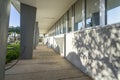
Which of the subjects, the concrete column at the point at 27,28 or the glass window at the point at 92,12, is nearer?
the glass window at the point at 92,12

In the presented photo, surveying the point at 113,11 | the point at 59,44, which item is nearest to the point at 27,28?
the point at 59,44

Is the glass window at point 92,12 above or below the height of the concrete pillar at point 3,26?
above

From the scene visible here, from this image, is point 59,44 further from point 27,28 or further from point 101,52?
point 101,52

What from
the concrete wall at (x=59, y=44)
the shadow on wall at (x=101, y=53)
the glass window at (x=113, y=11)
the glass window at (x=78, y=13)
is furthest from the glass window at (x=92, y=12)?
the concrete wall at (x=59, y=44)

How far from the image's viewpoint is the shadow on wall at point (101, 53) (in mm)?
3314

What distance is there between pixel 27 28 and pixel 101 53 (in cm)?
589

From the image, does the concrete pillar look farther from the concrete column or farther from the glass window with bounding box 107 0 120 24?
the concrete column

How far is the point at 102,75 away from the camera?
3.91m

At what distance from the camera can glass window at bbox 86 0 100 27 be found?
202 inches

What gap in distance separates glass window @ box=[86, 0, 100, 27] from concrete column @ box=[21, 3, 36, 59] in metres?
4.01

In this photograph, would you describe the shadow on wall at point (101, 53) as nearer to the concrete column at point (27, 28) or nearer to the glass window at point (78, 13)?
the glass window at point (78, 13)

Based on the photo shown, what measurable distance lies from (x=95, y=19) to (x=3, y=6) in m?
3.55

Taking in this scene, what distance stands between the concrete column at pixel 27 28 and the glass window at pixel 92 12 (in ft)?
→ 13.2

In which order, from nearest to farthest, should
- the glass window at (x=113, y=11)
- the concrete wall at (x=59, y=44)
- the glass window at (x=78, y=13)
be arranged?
the glass window at (x=113, y=11) → the glass window at (x=78, y=13) → the concrete wall at (x=59, y=44)
